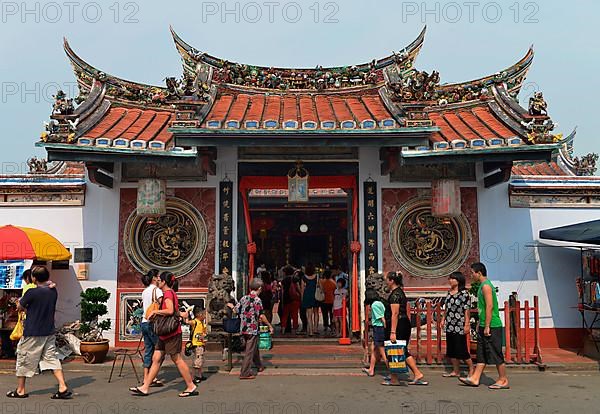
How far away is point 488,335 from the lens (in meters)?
7.50

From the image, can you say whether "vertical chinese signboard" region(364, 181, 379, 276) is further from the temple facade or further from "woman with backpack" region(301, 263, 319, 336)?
"woman with backpack" region(301, 263, 319, 336)

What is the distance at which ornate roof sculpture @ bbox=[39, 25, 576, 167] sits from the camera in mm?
9711

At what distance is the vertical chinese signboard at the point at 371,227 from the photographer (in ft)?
36.0

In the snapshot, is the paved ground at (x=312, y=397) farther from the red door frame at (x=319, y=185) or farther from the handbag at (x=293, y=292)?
the handbag at (x=293, y=292)

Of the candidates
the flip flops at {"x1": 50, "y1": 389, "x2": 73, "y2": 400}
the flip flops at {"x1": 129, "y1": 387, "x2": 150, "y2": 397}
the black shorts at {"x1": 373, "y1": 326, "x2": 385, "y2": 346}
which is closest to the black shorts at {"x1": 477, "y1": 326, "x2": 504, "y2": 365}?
the black shorts at {"x1": 373, "y1": 326, "x2": 385, "y2": 346}

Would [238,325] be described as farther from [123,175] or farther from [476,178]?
[476,178]

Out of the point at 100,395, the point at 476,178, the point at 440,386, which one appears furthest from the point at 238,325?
the point at 476,178

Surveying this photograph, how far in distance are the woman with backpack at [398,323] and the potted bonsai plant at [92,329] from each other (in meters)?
4.64

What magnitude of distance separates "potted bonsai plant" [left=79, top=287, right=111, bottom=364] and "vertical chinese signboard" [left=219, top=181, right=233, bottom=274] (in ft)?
7.46

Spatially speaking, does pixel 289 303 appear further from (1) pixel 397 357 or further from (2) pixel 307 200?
(1) pixel 397 357

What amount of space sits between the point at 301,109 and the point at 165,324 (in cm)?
574

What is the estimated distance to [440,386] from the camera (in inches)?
307

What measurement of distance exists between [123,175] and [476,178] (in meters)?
6.89

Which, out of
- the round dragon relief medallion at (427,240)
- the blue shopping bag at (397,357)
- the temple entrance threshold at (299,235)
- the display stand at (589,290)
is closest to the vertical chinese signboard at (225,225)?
the round dragon relief medallion at (427,240)
